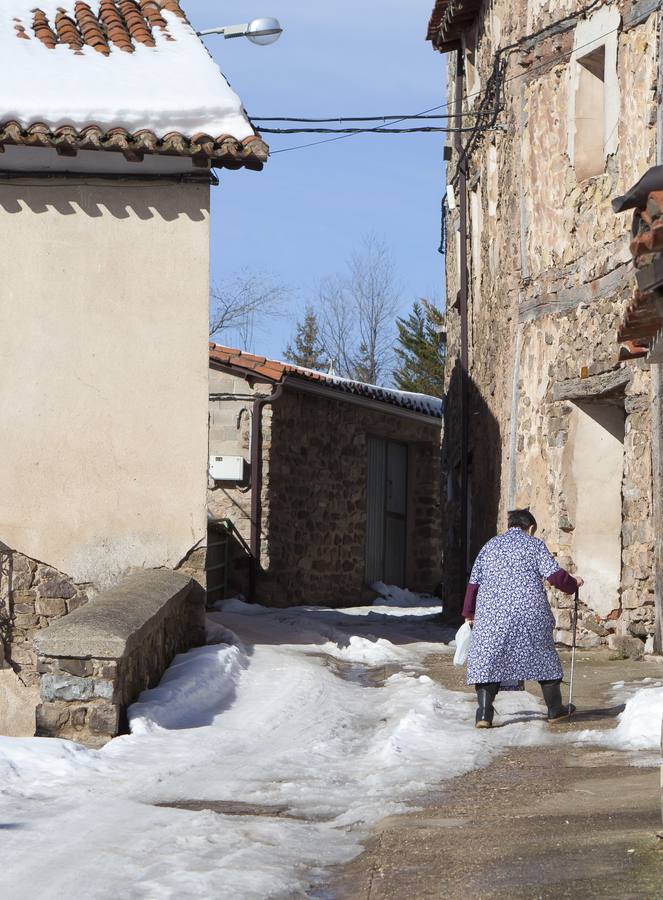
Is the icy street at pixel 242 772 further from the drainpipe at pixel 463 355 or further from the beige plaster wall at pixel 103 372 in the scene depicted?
the drainpipe at pixel 463 355

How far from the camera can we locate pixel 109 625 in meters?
7.30

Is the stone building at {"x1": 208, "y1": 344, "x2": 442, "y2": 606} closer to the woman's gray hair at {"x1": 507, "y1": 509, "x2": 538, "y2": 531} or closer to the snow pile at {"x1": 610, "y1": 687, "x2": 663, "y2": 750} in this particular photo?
the woman's gray hair at {"x1": 507, "y1": 509, "x2": 538, "y2": 531}

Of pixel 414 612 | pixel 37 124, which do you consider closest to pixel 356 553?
pixel 414 612

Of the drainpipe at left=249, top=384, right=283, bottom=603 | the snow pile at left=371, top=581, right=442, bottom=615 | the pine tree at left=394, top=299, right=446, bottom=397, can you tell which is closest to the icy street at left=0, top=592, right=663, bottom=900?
the drainpipe at left=249, top=384, right=283, bottom=603

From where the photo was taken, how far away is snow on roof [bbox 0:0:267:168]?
998 cm

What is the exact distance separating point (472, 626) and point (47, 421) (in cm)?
405

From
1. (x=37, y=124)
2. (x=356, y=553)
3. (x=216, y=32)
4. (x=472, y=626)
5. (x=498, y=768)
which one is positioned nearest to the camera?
(x=498, y=768)

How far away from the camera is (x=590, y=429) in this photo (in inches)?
477

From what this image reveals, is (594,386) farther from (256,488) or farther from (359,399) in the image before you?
(359,399)

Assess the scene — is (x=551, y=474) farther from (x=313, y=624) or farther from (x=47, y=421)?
(x=47, y=421)

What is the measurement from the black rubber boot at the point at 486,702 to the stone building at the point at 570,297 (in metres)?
3.01

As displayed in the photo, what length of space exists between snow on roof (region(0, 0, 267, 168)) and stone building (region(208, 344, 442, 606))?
542 centimetres

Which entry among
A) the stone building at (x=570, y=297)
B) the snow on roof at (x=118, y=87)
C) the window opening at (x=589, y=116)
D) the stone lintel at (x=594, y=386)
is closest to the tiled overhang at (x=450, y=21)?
the stone building at (x=570, y=297)

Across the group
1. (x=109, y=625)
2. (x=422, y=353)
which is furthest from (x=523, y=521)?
(x=422, y=353)
